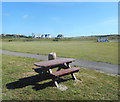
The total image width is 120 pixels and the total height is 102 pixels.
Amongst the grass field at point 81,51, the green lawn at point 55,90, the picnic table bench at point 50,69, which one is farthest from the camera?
the grass field at point 81,51

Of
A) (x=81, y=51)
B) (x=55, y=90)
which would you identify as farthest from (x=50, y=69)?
(x=81, y=51)

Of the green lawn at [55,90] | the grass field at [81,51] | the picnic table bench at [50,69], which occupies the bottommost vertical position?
the grass field at [81,51]

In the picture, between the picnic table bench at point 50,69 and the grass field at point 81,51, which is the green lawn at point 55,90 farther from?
the grass field at point 81,51

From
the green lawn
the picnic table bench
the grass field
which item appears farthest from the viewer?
the grass field

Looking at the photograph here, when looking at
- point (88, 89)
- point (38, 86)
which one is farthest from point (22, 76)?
point (88, 89)

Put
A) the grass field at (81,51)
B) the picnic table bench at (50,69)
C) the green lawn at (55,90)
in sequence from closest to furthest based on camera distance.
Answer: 1. the green lawn at (55,90)
2. the picnic table bench at (50,69)
3. the grass field at (81,51)

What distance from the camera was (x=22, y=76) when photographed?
529 centimetres

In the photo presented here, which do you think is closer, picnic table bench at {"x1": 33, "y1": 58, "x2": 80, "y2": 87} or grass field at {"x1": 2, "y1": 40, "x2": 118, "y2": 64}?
picnic table bench at {"x1": 33, "y1": 58, "x2": 80, "y2": 87}

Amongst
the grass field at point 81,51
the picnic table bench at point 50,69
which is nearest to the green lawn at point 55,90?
the picnic table bench at point 50,69

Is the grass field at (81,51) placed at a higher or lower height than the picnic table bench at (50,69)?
lower

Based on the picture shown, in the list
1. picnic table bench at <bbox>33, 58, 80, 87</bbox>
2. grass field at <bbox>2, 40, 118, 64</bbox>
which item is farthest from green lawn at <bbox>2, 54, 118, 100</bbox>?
grass field at <bbox>2, 40, 118, 64</bbox>

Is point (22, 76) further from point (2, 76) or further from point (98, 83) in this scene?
point (98, 83)

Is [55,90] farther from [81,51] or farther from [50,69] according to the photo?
[81,51]

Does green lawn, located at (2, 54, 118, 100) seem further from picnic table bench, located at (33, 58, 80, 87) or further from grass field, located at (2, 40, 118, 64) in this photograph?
grass field, located at (2, 40, 118, 64)
